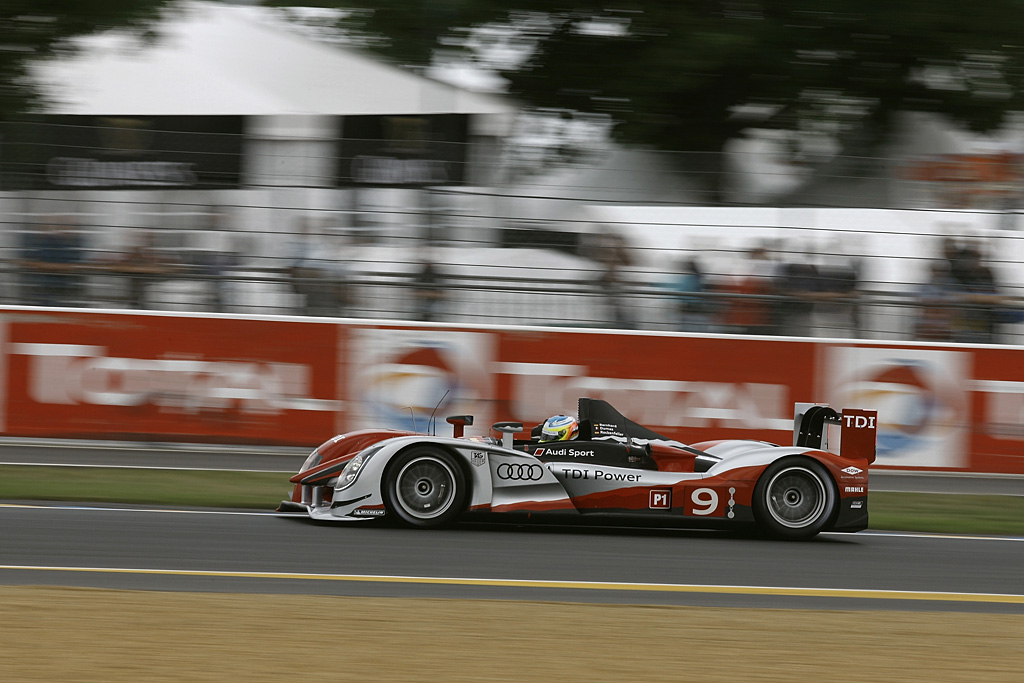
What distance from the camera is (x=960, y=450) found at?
11.0m

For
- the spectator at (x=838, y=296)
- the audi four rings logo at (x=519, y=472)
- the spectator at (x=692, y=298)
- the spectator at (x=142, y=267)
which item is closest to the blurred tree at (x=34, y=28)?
the spectator at (x=142, y=267)

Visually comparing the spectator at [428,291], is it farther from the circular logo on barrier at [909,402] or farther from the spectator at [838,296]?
the circular logo on barrier at [909,402]

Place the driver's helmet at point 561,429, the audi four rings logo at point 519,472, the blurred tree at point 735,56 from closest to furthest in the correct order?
the audi four rings logo at point 519,472
the driver's helmet at point 561,429
the blurred tree at point 735,56

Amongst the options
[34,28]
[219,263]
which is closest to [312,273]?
[219,263]

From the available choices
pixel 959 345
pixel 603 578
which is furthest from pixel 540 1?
pixel 603 578

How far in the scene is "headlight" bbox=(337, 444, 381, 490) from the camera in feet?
23.7

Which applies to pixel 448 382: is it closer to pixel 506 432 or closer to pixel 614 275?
pixel 614 275

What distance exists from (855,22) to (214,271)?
6.82 metres

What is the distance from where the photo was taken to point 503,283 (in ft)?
37.4

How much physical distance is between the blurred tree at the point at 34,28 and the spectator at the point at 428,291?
15.5 ft

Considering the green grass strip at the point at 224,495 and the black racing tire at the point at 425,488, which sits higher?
the black racing tire at the point at 425,488

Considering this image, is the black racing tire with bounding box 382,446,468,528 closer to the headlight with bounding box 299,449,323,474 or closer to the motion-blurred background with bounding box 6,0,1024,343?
the headlight with bounding box 299,449,323,474

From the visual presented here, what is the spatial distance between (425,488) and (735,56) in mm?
6519

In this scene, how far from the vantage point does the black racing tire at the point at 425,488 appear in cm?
727
